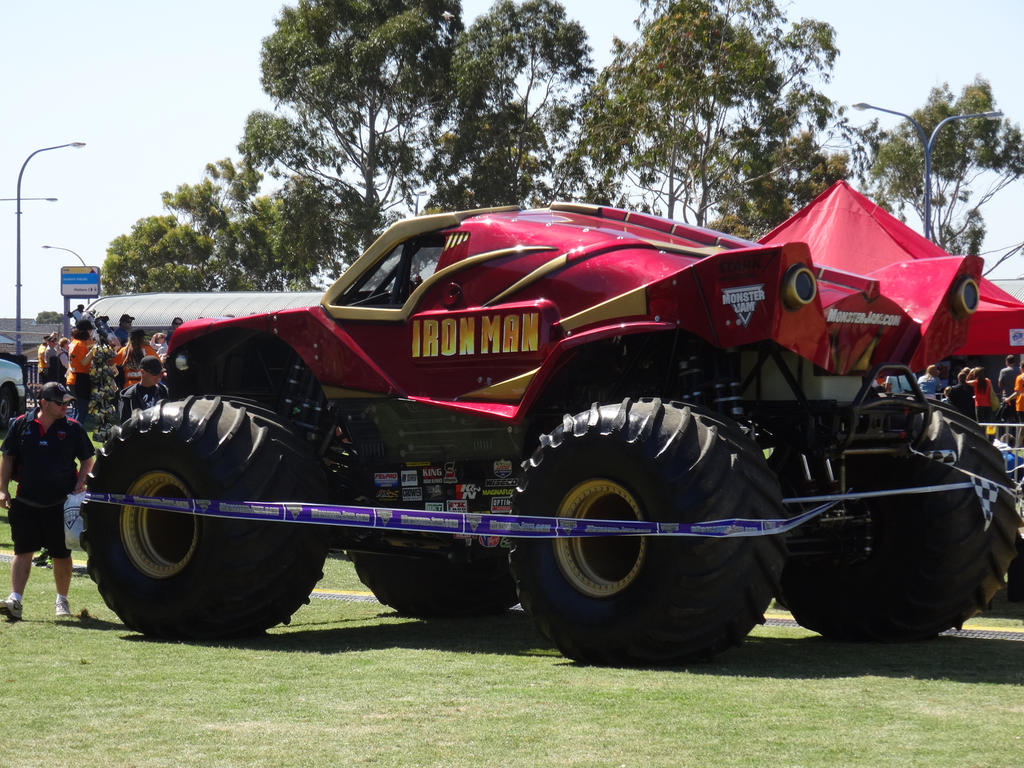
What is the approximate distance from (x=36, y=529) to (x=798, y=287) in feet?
19.4

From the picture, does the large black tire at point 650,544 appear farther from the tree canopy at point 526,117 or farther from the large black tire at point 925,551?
the tree canopy at point 526,117

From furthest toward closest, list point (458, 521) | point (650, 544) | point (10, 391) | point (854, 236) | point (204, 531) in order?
1. point (10, 391)
2. point (854, 236)
3. point (204, 531)
4. point (458, 521)
5. point (650, 544)

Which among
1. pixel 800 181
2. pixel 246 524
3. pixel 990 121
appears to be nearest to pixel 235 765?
pixel 246 524

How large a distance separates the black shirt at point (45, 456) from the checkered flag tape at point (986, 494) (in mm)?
6041

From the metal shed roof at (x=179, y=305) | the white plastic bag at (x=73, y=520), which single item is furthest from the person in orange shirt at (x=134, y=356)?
the metal shed roof at (x=179, y=305)

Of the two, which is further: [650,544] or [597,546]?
[597,546]

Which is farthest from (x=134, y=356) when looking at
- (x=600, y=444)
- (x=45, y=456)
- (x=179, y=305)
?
(x=179, y=305)

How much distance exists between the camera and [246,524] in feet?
28.3

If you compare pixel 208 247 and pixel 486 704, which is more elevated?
pixel 208 247

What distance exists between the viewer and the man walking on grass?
10297 mm

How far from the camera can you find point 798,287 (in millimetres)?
7406

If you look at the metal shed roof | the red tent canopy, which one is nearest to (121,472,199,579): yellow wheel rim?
the red tent canopy

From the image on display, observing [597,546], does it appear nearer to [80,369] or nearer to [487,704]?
[487,704]

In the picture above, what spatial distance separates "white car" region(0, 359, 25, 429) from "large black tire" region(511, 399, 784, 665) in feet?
74.8
